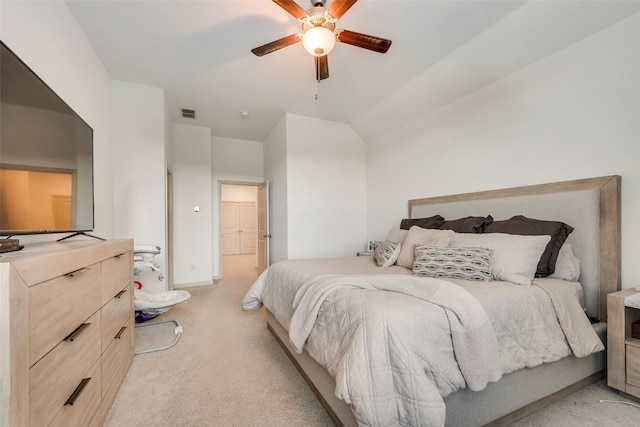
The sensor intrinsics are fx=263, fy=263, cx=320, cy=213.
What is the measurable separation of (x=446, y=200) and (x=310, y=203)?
1.96 meters

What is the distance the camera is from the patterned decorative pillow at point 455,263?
1.82 meters

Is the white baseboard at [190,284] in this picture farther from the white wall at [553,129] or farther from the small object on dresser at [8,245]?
the white wall at [553,129]

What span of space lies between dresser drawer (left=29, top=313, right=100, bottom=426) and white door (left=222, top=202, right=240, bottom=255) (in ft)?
26.5

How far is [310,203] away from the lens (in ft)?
13.6

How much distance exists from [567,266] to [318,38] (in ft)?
7.92

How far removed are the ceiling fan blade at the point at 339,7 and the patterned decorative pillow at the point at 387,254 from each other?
6.48 feet

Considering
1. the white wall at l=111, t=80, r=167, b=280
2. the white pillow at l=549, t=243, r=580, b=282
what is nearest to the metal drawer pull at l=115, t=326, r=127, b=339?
the white wall at l=111, t=80, r=167, b=280

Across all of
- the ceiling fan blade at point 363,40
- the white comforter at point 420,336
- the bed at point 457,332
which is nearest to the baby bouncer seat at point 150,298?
the bed at point 457,332

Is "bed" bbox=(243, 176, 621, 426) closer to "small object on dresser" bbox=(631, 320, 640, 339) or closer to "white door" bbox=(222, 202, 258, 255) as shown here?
"small object on dresser" bbox=(631, 320, 640, 339)

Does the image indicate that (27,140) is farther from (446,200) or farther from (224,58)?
(446,200)

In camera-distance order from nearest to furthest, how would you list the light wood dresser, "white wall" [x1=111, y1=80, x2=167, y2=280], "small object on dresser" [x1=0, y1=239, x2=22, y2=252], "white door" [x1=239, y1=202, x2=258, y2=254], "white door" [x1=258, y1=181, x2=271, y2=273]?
the light wood dresser → "small object on dresser" [x1=0, y1=239, x2=22, y2=252] → "white wall" [x1=111, y1=80, x2=167, y2=280] → "white door" [x1=258, y1=181, x2=271, y2=273] → "white door" [x1=239, y1=202, x2=258, y2=254]

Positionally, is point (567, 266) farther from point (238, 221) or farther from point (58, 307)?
point (238, 221)

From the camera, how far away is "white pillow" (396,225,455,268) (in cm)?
229

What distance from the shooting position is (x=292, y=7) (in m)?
1.73
